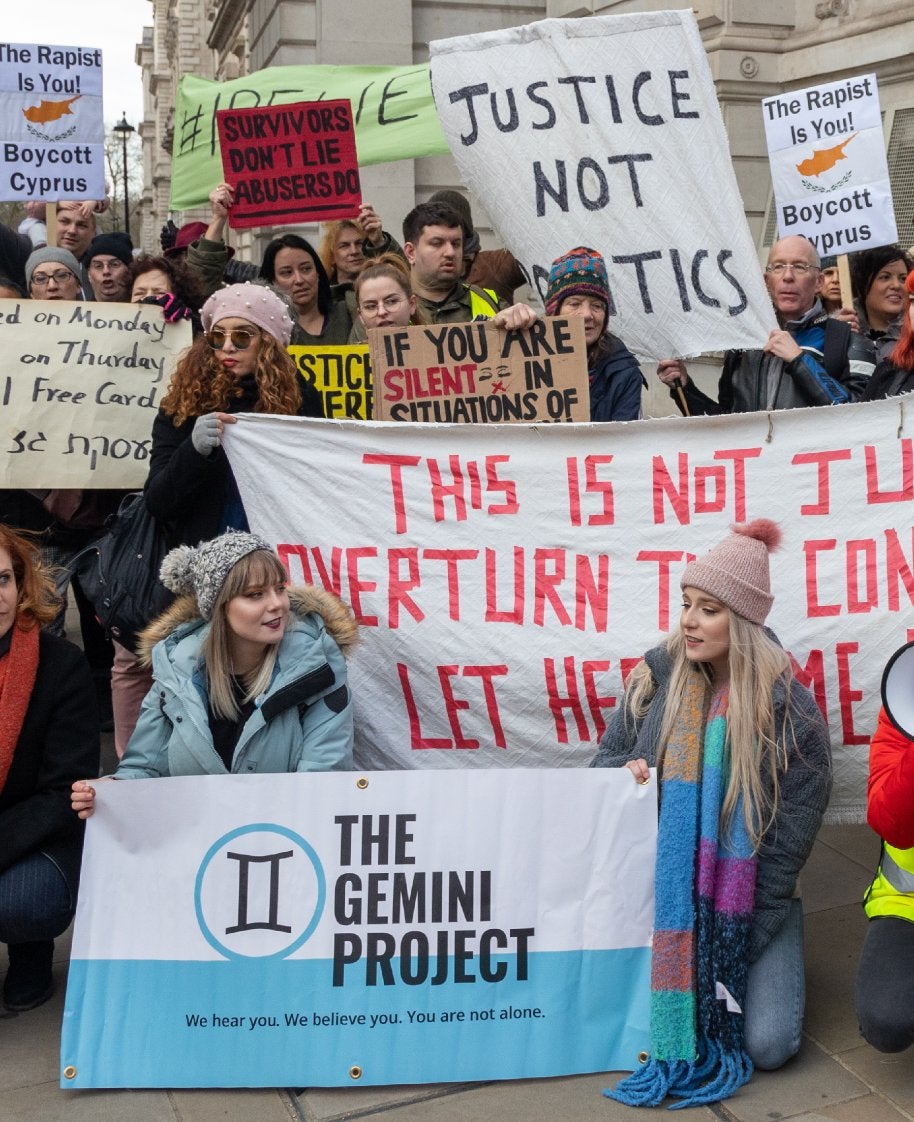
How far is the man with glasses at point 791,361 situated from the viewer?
434 centimetres

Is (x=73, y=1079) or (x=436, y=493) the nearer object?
(x=73, y=1079)

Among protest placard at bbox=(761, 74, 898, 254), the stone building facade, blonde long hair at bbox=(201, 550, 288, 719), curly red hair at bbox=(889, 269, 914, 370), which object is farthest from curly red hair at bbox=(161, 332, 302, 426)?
the stone building facade

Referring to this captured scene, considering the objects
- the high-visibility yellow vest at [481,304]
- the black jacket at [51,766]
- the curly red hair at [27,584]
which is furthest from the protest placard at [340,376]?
the black jacket at [51,766]

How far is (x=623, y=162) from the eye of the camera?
460 centimetres

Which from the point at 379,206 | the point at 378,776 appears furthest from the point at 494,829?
the point at 379,206

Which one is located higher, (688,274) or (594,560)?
(688,274)

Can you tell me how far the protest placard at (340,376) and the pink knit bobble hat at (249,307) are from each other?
77cm

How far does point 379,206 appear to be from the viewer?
1423cm

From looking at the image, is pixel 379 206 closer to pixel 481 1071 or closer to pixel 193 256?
pixel 193 256

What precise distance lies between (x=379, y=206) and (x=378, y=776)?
464 inches

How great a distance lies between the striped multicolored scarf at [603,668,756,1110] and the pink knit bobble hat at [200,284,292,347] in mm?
1870

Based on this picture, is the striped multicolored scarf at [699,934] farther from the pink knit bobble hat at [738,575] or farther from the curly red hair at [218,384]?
the curly red hair at [218,384]

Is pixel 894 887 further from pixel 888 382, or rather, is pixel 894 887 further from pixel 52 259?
pixel 52 259

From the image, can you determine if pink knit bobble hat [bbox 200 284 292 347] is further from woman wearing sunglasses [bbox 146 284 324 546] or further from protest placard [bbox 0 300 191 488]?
protest placard [bbox 0 300 191 488]
